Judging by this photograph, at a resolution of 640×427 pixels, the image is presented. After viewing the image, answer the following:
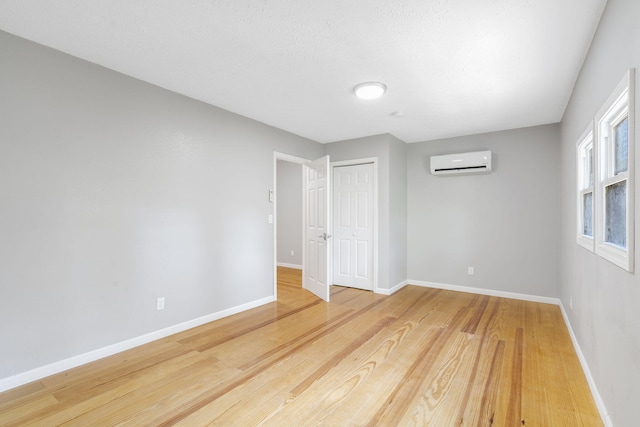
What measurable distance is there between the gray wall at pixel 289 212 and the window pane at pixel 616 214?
5.26 metres

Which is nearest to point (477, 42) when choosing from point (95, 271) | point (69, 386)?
point (95, 271)

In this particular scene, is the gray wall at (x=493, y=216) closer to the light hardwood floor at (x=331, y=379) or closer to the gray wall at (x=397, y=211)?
the gray wall at (x=397, y=211)

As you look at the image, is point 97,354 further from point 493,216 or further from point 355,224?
point 493,216

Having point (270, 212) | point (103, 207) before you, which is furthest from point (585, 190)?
point (103, 207)

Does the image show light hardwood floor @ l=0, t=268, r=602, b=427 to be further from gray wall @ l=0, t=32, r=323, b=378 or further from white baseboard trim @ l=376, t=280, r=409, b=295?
white baseboard trim @ l=376, t=280, r=409, b=295

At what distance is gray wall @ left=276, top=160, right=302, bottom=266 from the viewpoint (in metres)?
6.63

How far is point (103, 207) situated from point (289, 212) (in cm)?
448

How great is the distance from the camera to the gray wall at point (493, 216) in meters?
4.02

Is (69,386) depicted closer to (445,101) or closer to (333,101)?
(333,101)

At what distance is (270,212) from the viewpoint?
13.2 feet

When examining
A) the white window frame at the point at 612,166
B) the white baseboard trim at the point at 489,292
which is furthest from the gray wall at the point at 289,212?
the white window frame at the point at 612,166

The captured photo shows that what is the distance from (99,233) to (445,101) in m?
Answer: 3.57

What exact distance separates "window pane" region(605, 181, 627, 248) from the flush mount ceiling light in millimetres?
1872

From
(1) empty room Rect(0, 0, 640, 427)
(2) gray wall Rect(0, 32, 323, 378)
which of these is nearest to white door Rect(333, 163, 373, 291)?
(1) empty room Rect(0, 0, 640, 427)
